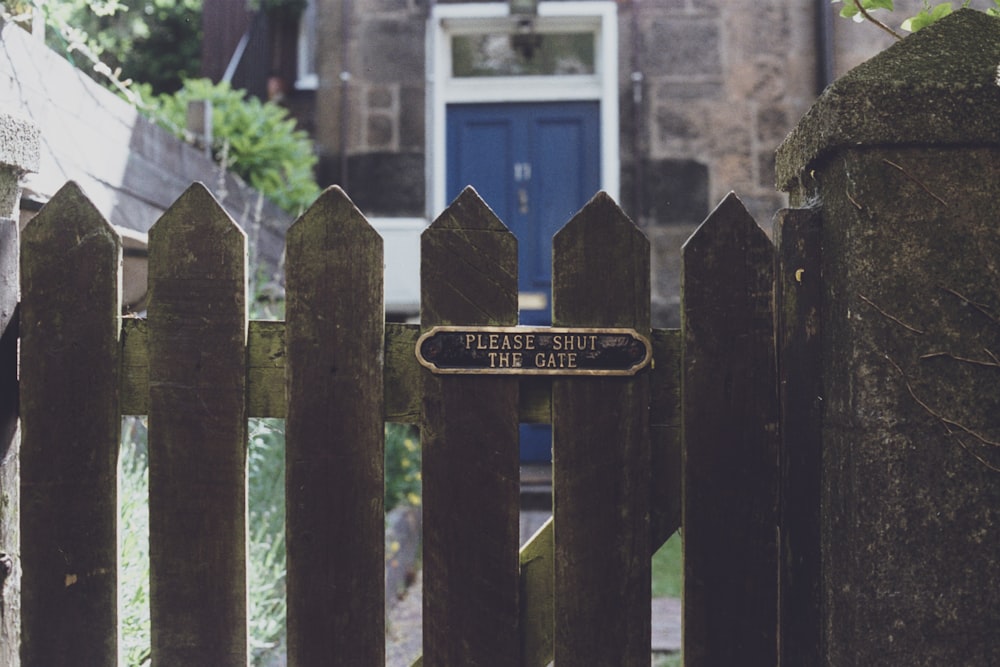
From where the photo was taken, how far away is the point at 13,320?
1.76 meters

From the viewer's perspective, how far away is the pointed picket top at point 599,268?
1708 mm

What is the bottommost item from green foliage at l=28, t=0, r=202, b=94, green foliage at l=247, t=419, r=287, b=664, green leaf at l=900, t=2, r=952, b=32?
green foliage at l=247, t=419, r=287, b=664

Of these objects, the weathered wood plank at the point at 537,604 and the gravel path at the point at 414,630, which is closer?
the weathered wood plank at the point at 537,604

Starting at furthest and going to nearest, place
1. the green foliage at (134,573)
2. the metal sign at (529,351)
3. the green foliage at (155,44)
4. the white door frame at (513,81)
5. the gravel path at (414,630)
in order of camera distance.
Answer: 1. the green foliage at (155,44)
2. the white door frame at (513,81)
3. the gravel path at (414,630)
4. the green foliage at (134,573)
5. the metal sign at (529,351)

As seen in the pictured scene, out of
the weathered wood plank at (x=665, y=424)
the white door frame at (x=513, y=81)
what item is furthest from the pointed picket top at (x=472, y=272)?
the white door frame at (x=513, y=81)

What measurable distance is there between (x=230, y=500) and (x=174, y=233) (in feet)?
1.63

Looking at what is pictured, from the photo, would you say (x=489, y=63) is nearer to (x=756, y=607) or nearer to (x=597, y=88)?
(x=597, y=88)

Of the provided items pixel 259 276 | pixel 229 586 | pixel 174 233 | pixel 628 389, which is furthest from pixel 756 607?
pixel 259 276

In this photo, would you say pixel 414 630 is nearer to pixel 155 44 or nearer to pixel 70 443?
pixel 70 443

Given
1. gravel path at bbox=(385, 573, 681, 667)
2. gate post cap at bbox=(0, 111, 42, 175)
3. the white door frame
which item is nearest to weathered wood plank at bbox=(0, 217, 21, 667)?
gate post cap at bbox=(0, 111, 42, 175)

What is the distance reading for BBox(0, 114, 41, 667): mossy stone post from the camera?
1.74 m

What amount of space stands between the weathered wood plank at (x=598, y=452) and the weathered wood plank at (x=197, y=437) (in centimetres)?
58

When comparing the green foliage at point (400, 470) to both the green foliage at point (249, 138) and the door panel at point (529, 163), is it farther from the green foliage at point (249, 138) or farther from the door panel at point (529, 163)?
the door panel at point (529, 163)

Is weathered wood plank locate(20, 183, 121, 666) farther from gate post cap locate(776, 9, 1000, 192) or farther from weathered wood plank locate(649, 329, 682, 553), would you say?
gate post cap locate(776, 9, 1000, 192)
